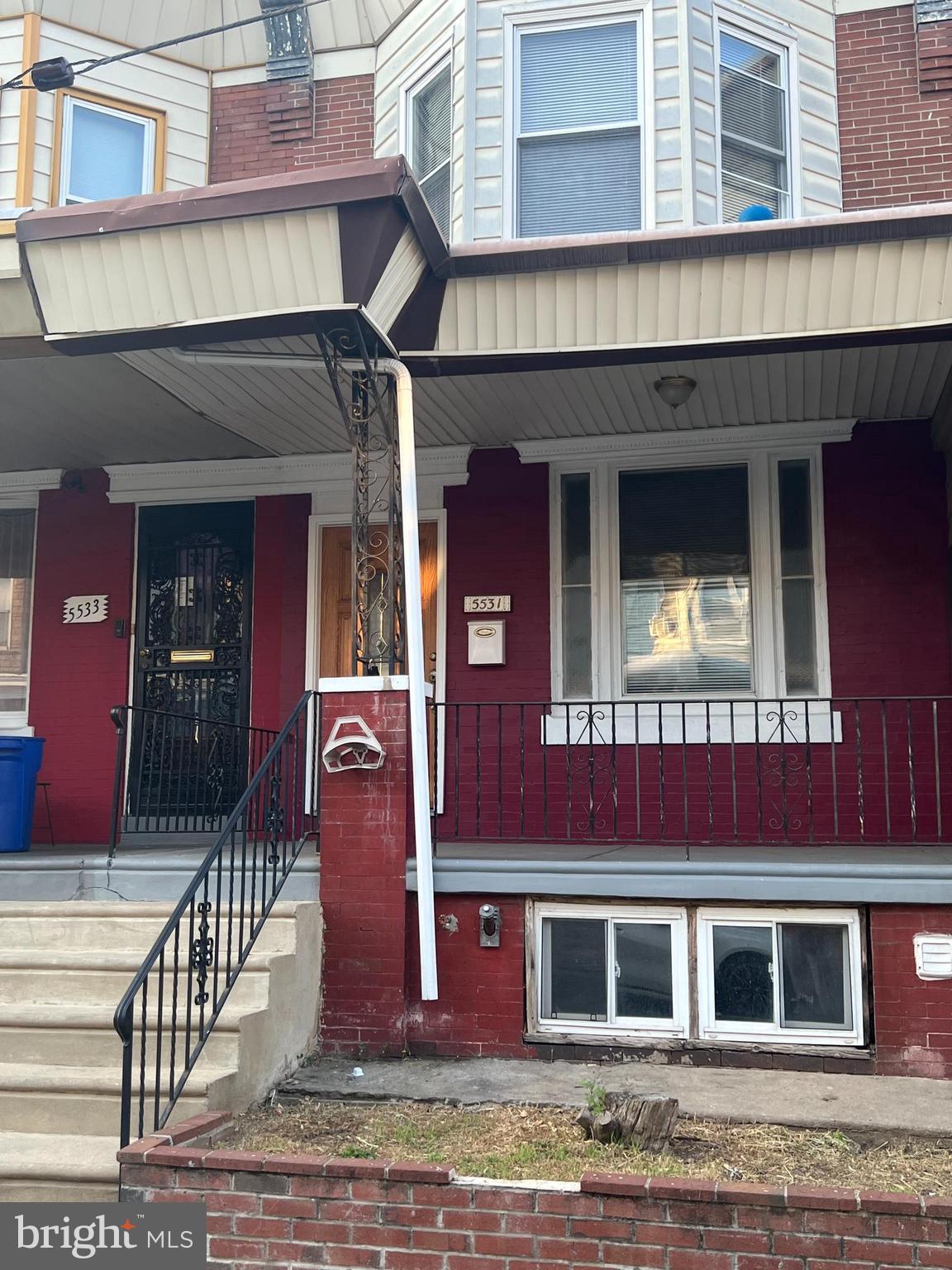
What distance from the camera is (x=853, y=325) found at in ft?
19.2

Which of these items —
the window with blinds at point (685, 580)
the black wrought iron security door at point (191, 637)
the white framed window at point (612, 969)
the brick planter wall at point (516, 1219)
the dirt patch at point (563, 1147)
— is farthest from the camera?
A: the black wrought iron security door at point (191, 637)

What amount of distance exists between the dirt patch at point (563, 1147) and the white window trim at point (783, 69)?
550 cm

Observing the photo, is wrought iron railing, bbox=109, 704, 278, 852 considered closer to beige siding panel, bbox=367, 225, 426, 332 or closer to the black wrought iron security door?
the black wrought iron security door

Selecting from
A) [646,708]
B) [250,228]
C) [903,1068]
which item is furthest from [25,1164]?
[646,708]

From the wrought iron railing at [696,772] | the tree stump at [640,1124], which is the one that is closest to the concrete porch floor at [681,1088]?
the tree stump at [640,1124]

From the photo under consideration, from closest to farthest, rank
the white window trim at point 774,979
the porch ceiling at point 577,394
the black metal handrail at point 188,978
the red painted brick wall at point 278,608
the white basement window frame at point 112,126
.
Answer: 1. the black metal handrail at point 188,978
2. the white window trim at point 774,979
3. the porch ceiling at point 577,394
4. the red painted brick wall at point 278,608
5. the white basement window frame at point 112,126

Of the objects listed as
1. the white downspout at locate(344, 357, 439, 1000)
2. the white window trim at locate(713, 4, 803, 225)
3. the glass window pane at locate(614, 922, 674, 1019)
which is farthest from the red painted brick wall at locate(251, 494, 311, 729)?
the white window trim at locate(713, 4, 803, 225)

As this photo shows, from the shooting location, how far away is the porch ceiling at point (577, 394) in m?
6.68

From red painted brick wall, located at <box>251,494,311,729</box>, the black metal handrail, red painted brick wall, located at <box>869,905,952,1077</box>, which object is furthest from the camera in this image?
red painted brick wall, located at <box>251,494,311,729</box>

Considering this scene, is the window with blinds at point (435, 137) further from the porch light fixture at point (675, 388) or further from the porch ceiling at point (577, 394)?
the porch light fixture at point (675, 388)

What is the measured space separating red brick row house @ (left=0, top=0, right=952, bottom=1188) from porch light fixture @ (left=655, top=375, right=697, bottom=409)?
32 millimetres

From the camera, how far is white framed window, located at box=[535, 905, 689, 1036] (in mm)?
5730

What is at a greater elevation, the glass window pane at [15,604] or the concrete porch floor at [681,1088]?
the glass window pane at [15,604]

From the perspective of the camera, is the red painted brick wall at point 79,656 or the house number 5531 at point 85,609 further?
the house number 5531 at point 85,609
